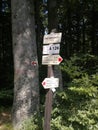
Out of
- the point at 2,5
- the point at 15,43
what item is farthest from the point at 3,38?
the point at 15,43

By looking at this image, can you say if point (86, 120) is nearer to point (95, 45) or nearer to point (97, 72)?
point (97, 72)

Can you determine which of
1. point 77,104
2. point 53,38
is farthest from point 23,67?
point 53,38

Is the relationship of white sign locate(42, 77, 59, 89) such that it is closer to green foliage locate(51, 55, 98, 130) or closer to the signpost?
the signpost

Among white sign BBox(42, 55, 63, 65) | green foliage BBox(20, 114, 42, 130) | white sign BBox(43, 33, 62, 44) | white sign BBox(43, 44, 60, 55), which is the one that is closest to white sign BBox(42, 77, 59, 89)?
white sign BBox(42, 55, 63, 65)

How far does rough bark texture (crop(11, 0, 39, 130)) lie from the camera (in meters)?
7.39

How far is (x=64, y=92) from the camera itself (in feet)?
21.3

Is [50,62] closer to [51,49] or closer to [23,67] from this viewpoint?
[51,49]

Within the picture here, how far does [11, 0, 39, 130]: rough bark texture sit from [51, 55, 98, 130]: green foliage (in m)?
1.02

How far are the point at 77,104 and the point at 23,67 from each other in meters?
1.87

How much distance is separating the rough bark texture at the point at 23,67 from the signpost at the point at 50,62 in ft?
7.72

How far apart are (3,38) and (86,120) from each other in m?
15.7

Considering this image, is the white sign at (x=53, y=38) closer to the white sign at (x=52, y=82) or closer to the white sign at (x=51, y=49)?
the white sign at (x=51, y=49)

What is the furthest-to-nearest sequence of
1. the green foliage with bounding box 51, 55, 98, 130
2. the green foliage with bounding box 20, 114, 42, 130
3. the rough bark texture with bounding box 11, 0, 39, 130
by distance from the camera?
the rough bark texture with bounding box 11, 0, 39, 130 → the green foliage with bounding box 20, 114, 42, 130 → the green foliage with bounding box 51, 55, 98, 130

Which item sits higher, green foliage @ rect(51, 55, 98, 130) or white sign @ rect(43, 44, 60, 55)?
white sign @ rect(43, 44, 60, 55)
